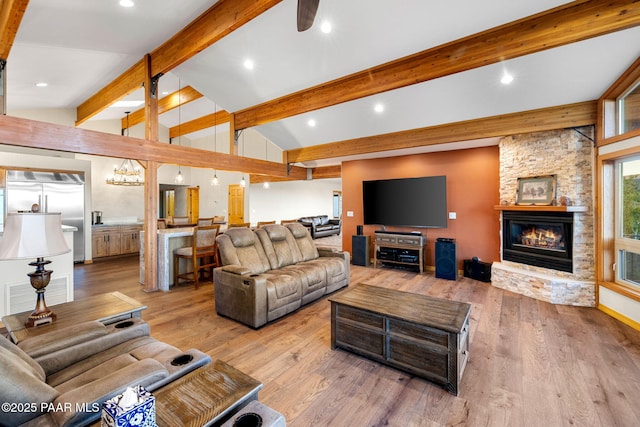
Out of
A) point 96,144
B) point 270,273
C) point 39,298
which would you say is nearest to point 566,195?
point 270,273

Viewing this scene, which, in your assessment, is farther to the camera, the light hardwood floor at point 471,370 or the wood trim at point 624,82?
the wood trim at point 624,82

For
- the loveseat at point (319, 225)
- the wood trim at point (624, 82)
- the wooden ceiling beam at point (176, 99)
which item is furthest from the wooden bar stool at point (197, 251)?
the wood trim at point (624, 82)

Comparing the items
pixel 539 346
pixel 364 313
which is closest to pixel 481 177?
pixel 539 346

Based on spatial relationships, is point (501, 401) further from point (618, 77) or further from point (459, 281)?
point (618, 77)

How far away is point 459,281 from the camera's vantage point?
4.97m

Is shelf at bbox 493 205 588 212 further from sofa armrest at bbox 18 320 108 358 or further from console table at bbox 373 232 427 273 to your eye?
sofa armrest at bbox 18 320 108 358

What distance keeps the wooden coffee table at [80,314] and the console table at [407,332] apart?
1713 mm

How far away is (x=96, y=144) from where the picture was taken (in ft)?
13.0

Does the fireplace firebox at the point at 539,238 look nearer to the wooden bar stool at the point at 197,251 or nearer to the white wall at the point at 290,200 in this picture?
→ the wooden bar stool at the point at 197,251

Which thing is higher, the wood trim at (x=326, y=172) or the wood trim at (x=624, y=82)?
the wood trim at (x=624, y=82)

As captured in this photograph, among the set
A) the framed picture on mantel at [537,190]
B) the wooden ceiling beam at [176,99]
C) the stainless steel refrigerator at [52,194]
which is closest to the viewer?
the framed picture on mantel at [537,190]

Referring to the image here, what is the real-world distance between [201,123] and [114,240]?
13.9 ft

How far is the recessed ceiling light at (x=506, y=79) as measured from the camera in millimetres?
3586

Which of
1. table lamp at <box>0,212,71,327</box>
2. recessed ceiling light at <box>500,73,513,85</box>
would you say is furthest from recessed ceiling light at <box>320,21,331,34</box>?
table lamp at <box>0,212,71,327</box>
